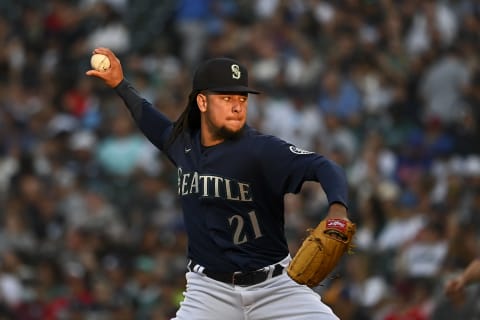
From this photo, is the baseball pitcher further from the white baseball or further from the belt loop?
the white baseball

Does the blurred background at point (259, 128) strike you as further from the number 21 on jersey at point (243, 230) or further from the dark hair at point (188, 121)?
the number 21 on jersey at point (243, 230)

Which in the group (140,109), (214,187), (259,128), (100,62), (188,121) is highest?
(259,128)

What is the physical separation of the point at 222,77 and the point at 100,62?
3.61 feet

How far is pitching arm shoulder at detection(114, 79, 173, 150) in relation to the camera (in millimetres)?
6422

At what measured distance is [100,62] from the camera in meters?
6.65

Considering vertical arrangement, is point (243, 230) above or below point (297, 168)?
below

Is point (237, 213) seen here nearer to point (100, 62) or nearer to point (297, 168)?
point (297, 168)

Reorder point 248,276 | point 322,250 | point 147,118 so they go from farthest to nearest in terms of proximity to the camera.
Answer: point 147,118, point 248,276, point 322,250

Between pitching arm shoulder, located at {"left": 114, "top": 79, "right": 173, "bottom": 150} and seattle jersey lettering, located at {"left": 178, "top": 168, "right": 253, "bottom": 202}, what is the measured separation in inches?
19.2

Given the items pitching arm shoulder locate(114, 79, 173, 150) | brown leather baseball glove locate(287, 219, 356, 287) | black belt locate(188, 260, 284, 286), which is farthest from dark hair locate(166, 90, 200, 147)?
brown leather baseball glove locate(287, 219, 356, 287)

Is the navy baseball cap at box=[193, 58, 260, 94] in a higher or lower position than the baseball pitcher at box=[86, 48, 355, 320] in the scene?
higher

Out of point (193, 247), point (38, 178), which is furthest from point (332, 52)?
point (193, 247)

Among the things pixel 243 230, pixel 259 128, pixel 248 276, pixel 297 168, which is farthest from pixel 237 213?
pixel 259 128

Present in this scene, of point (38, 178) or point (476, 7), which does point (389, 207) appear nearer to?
point (476, 7)
